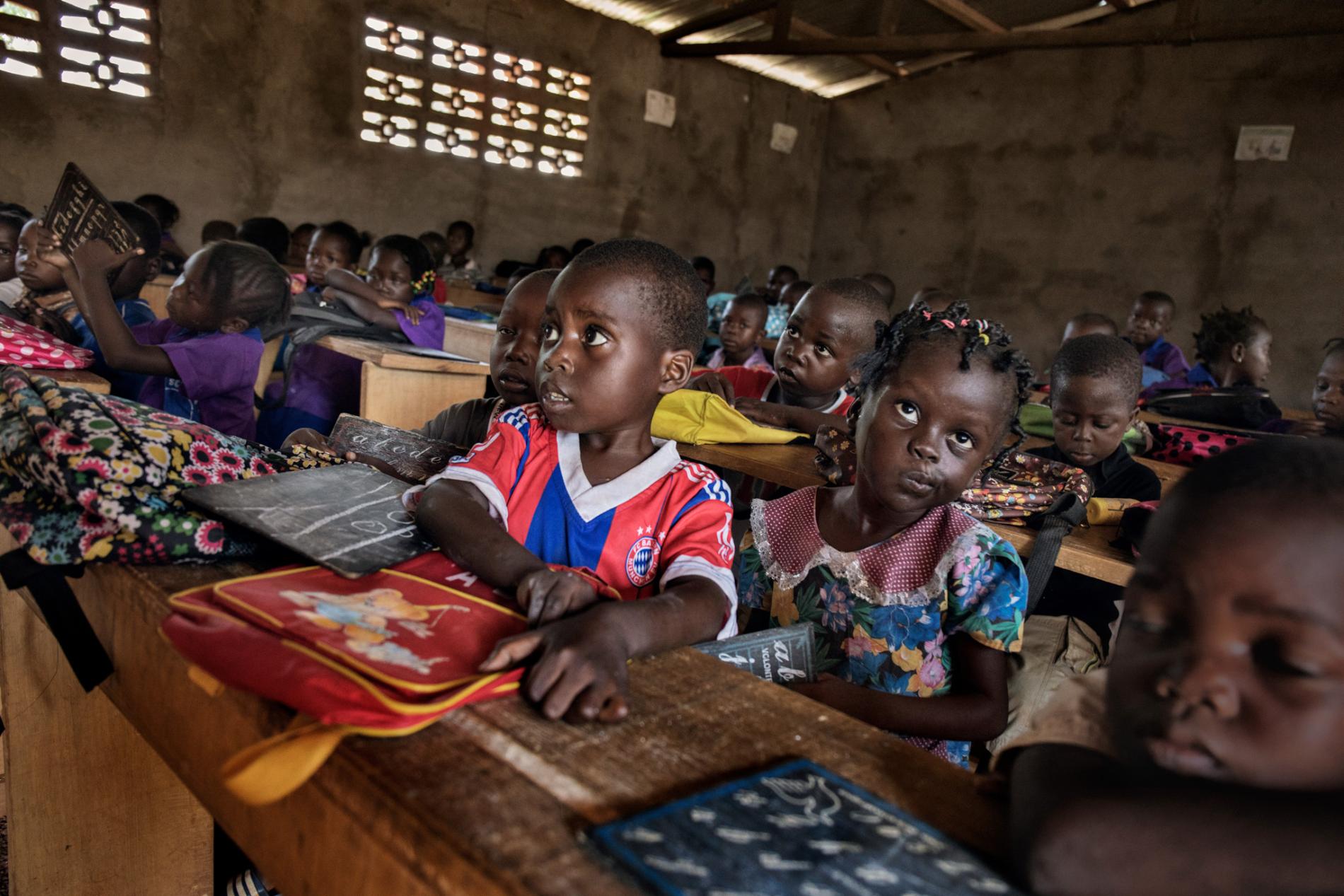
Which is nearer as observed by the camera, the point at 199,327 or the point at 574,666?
the point at 574,666

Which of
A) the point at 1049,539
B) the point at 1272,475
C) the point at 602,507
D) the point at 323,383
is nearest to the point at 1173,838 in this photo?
the point at 1272,475

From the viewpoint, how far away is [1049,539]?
170 cm

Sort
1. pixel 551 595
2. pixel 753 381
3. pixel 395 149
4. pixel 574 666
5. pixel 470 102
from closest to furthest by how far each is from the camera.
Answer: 1. pixel 574 666
2. pixel 551 595
3. pixel 753 381
4. pixel 395 149
5. pixel 470 102

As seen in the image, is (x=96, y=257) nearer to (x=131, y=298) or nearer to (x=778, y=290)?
→ (x=131, y=298)

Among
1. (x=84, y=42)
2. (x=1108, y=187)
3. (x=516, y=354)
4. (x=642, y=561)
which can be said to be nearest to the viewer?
(x=642, y=561)

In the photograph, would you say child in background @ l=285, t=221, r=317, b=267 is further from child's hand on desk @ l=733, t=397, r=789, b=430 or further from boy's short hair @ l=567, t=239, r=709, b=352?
boy's short hair @ l=567, t=239, r=709, b=352

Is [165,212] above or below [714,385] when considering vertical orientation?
above

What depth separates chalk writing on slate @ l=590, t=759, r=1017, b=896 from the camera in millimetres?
501

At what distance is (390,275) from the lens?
423 centimetres

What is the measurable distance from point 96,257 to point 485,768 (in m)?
2.58

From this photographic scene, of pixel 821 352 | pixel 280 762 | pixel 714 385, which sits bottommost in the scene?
pixel 280 762

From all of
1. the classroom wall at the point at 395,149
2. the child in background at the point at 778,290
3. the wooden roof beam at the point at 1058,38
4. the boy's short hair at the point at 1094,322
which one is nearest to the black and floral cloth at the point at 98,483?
the boy's short hair at the point at 1094,322

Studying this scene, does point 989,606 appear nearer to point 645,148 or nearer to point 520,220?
point 520,220

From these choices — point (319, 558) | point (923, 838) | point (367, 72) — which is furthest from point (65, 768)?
point (367, 72)
